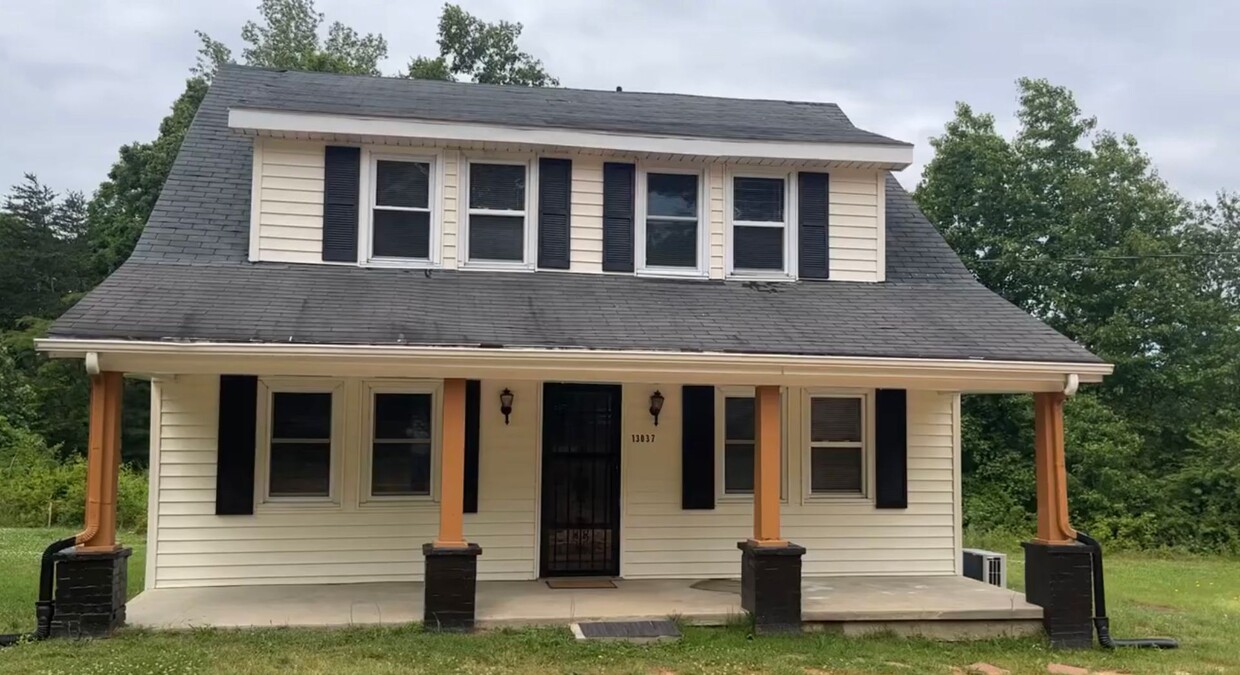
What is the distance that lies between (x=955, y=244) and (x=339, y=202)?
16.3 meters

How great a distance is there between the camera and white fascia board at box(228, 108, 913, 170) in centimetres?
852

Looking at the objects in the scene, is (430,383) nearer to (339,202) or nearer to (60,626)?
(339,202)

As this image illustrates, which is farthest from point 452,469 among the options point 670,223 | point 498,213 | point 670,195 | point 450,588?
point 670,195

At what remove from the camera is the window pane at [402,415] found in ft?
28.7

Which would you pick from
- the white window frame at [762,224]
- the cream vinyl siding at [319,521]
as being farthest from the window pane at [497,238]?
the white window frame at [762,224]

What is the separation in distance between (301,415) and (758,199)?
16.4 ft

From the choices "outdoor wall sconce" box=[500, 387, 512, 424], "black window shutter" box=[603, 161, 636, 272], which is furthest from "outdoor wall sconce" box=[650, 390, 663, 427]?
"outdoor wall sconce" box=[500, 387, 512, 424]

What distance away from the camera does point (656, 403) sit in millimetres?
9023

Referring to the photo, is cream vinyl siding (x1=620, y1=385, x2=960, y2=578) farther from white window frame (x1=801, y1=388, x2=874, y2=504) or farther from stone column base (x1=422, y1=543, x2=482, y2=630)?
stone column base (x1=422, y1=543, x2=482, y2=630)

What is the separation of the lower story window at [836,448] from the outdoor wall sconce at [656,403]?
1613 millimetres

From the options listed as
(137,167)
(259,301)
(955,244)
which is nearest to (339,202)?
(259,301)

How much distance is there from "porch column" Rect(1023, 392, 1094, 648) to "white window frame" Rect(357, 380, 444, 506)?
210 inches

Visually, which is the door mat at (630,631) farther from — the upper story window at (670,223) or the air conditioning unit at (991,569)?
the air conditioning unit at (991,569)

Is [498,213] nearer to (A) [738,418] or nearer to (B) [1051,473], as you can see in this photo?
(A) [738,418]
